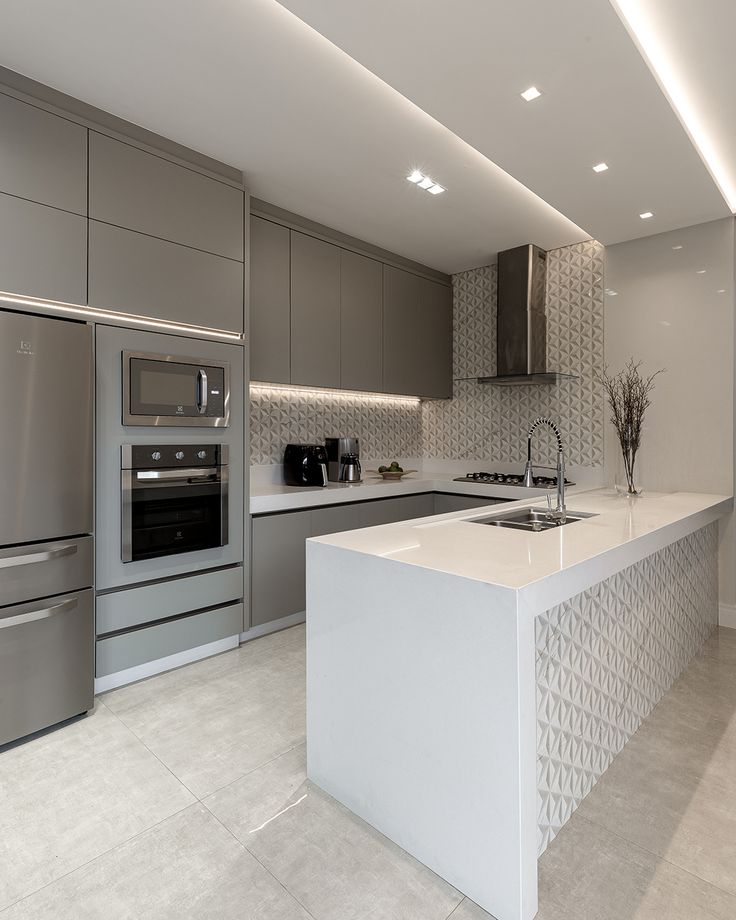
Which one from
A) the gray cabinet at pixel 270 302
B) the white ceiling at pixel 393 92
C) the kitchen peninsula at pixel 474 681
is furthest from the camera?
the gray cabinet at pixel 270 302

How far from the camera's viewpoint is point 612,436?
12.3 ft

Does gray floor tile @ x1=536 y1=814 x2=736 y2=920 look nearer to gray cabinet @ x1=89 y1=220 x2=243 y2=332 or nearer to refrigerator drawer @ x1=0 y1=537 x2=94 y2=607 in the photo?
refrigerator drawer @ x1=0 y1=537 x2=94 y2=607

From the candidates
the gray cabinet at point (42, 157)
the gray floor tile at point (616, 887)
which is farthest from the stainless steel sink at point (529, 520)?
the gray cabinet at point (42, 157)

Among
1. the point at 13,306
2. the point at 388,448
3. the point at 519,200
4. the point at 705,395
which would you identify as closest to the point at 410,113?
the point at 519,200

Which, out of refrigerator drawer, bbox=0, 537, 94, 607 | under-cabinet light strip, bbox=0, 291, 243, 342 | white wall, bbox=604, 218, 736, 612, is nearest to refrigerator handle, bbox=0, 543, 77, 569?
refrigerator drawer, bbox=0, 537, 94, 607

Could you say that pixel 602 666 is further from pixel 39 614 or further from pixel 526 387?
pixel 526 387

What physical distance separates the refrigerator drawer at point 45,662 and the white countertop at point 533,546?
119 cm

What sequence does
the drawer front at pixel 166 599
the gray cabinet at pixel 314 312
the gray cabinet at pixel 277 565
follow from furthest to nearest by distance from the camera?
the gray cabinet at pixel 314 312 → the gray cabinet at pixel 277 565 → the drawer front at pixel 166 599

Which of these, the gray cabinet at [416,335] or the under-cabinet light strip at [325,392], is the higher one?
the gray cabinet at [416,335]

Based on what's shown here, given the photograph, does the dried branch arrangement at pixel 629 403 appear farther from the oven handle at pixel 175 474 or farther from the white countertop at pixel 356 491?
the oven handle at pixel 175 474

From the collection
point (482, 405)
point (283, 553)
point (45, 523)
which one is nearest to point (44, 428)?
point (45, 523)

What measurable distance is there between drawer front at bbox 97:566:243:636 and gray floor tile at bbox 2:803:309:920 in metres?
1.05

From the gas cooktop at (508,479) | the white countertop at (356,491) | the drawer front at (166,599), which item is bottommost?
the drawer front at (166,599)

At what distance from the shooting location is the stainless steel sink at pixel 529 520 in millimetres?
2283
